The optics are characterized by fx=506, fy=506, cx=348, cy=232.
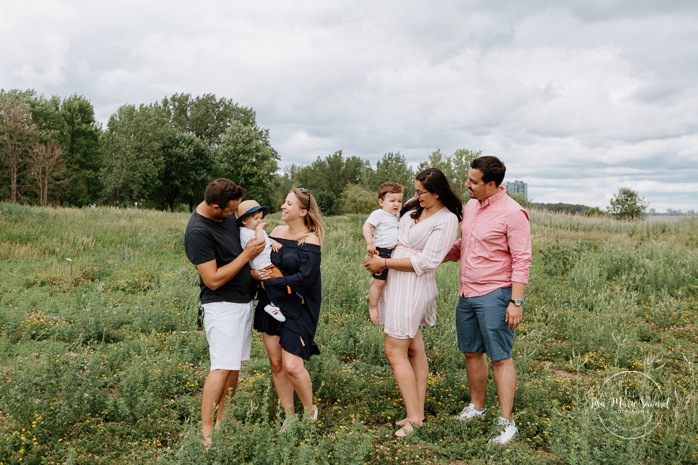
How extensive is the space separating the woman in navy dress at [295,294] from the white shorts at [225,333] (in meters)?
0.26

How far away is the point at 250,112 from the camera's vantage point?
64062 millimetres

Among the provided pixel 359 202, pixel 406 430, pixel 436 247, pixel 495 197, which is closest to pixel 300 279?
pixel 436 247

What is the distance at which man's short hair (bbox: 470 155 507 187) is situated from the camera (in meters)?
4.04

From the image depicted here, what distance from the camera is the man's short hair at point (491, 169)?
13.2 ft

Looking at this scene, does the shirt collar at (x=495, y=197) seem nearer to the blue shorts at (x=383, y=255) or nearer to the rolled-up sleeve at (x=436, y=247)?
the rolled-up sleeve at (x=436, y=247)

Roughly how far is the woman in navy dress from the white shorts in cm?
26

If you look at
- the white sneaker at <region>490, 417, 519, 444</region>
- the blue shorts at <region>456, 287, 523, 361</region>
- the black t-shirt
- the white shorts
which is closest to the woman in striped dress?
the blue shorts at <region>456, 287, 523, 361</region>

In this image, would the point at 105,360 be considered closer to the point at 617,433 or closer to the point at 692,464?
the point at 617,433

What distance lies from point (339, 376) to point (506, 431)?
67.5 inches

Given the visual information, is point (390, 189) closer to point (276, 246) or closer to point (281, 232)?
point (281, 232)

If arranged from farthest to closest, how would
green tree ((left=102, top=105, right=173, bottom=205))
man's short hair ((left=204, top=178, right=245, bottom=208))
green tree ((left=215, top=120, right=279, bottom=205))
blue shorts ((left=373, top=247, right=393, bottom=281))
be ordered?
green tree ((left=215, top=120, right=279, bottom=205))
green tree ((left=102, top=105, right=173, bottom=205))
blue shorts ((left=373, top=247, right=393, bottom=281))
man's short hair ((left=204, top=178, right=245, bottom=208))

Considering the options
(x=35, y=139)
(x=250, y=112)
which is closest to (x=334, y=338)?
(x=35, y=139)

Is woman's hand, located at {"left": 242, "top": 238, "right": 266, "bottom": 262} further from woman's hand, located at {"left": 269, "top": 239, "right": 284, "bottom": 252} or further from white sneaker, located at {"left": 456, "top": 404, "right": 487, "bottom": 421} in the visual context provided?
white sneaker, located at {"left": 456, "top": 404, "right": 487, "bottom": 421}

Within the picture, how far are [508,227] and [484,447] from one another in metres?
1.78
